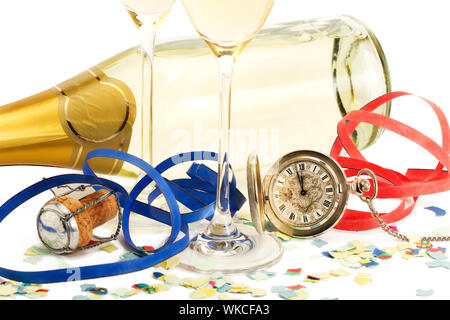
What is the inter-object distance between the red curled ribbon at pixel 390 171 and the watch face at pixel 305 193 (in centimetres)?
12

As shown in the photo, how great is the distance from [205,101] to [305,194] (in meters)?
0.47

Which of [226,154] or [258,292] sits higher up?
[226,154]

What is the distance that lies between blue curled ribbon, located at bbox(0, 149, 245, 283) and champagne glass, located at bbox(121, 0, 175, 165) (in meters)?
0.09

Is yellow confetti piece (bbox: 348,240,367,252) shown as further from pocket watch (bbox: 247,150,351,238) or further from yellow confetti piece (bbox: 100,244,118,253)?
yellow confetti piece (bbox: 100,244,118,253)

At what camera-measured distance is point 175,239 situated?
164 centimetres

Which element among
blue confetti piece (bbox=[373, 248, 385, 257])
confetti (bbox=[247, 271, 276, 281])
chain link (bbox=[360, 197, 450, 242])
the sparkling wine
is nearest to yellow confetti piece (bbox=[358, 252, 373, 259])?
blue confetti piece (bbox=[373, 248, 385, 257])

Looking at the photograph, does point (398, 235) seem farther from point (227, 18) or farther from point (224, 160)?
point (227, 18)

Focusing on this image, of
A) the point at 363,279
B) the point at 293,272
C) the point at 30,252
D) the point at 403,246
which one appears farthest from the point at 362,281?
the point at 30,252

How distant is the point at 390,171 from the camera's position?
6.47ft

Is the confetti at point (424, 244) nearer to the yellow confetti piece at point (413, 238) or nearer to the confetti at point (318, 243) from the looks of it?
the yellow confetti piece at point (413, 238)

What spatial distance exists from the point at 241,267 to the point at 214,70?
→ 74cm

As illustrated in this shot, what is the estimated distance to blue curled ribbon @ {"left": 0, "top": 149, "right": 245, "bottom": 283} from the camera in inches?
56.7

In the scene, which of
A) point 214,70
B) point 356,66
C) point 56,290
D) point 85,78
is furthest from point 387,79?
point 56,290

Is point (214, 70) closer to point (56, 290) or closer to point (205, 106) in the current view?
point (205, 106)
